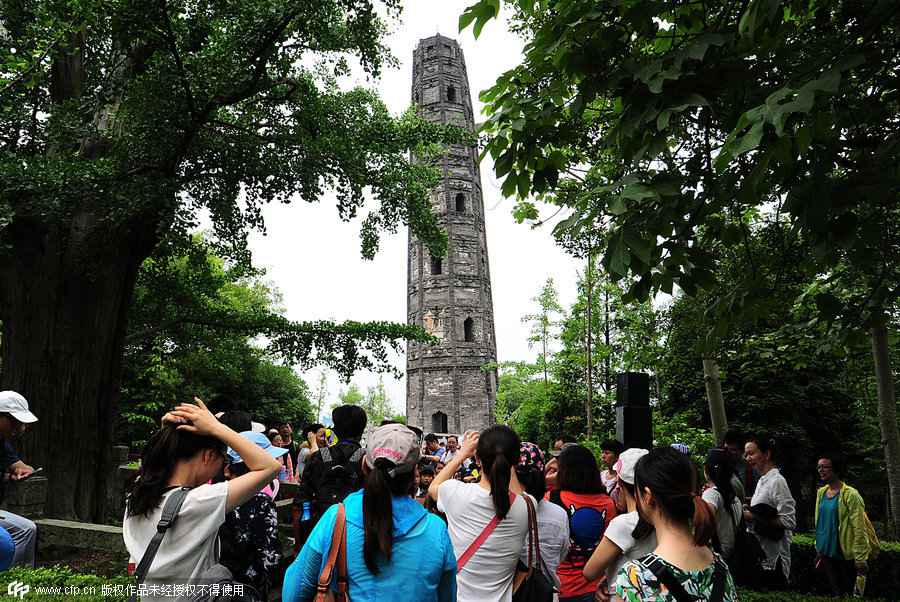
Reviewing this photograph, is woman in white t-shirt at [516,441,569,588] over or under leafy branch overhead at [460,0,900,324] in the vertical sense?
under

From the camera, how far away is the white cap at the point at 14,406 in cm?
416

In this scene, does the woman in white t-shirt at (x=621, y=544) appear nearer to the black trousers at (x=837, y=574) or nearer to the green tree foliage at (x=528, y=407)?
the black trousers at (x=837, y=574)

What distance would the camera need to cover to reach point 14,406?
13.8 ft

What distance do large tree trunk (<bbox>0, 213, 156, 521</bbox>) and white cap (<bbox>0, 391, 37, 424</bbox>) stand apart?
4.77 meters

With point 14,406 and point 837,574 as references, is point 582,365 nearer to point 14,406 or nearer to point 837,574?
point 837,574

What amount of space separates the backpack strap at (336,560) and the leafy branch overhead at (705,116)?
1767 millimetres

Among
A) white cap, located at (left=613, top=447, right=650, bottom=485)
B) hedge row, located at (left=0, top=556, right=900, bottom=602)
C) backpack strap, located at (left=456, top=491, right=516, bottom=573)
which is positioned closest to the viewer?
backpack strap, located at (left=456, top=491, right=516, bottom=573)

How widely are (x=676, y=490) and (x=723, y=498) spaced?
2589mm

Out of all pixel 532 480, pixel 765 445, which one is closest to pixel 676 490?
pixel 532 480

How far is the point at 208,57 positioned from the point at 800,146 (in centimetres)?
767

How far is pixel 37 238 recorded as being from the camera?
9.02 m

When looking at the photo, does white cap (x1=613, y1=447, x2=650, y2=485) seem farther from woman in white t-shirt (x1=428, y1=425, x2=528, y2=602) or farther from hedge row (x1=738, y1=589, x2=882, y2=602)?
hedge row (x1=738, y1=589, x2=882, y2=602)

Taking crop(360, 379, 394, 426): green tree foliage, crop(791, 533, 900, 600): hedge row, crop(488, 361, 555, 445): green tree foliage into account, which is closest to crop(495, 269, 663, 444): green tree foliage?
crop(488, 361, 555, 445): green tree foliage

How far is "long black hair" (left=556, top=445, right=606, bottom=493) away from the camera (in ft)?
12.7
